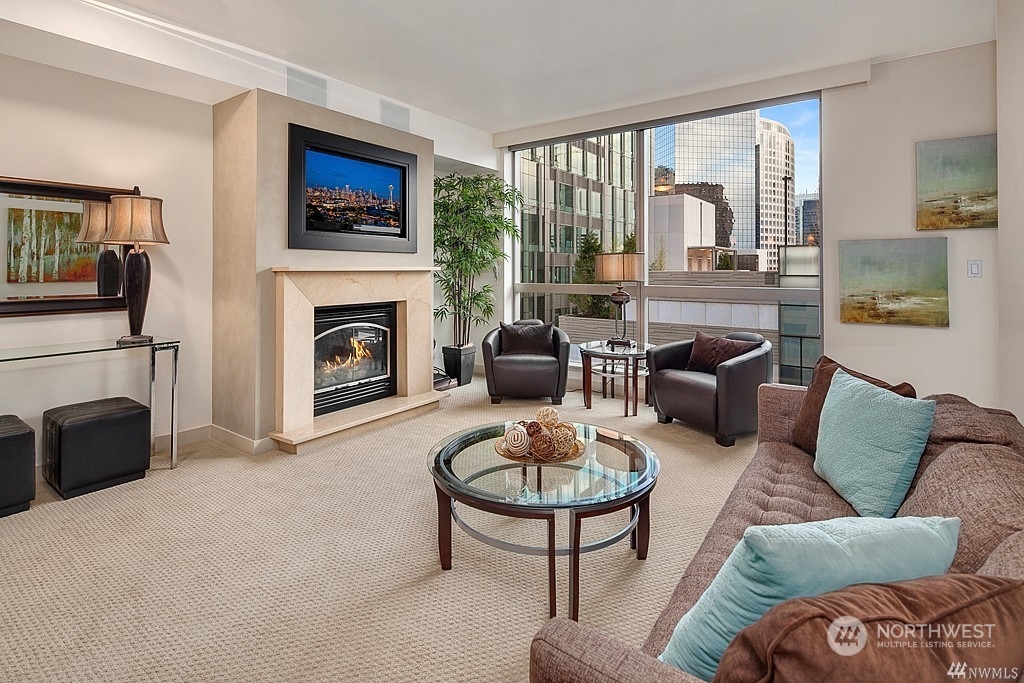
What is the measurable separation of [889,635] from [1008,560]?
45cm

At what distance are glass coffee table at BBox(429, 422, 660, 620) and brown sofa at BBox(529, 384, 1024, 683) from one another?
1.30 ft

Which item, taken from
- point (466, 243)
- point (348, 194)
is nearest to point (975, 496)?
point (348, 194)

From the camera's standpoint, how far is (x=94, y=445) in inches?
123

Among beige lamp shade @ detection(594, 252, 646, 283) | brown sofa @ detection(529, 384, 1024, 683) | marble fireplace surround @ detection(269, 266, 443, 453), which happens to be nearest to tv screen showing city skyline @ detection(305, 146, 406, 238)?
marble fireplace surround @ detection(269, 266, 443, 453)

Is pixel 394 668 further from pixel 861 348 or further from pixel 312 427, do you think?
pixel 861 348

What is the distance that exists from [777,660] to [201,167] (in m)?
4.43

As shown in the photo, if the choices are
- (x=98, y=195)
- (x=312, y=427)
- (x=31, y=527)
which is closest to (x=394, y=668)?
(x=31, y=527)

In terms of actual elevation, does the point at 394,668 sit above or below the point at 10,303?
below

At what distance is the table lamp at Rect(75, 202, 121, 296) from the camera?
3.38 m

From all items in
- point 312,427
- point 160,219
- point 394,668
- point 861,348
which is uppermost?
point 160,219

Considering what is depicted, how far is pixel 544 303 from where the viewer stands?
6301mm

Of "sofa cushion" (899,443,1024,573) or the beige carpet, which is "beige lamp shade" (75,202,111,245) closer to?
the beige carpet

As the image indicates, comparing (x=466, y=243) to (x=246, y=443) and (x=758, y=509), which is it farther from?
(x=758, y=509)

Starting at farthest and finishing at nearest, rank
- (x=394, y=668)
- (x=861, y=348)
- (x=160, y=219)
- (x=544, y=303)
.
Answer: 1. (x=544, y=303)
2. (x=861, y=348)
3. (x=160, y=219)
4. (x=394, y=668)
